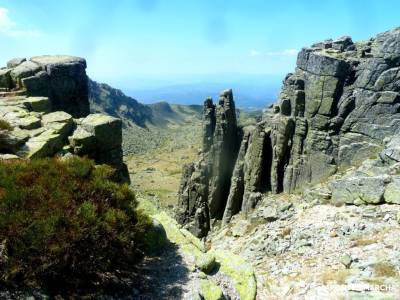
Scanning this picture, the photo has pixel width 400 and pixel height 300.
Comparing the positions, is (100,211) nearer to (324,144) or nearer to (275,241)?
(275,241)

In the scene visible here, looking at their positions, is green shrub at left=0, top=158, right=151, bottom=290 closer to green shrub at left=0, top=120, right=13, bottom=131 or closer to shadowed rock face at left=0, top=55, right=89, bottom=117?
green shrub at left=0, top=120, right=13, bottom=131

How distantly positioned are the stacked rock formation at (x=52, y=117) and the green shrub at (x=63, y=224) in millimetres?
4426

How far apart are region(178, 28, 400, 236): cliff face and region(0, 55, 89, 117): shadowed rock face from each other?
24.8m

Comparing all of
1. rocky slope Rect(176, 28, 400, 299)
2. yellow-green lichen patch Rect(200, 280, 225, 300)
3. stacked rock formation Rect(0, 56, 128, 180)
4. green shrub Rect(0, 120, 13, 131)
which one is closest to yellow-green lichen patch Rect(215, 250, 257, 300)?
yellow-green lichen patch Rect(200, 280, 225, 300)

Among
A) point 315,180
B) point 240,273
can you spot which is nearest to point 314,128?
point 315,180

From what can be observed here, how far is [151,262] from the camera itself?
18.5m

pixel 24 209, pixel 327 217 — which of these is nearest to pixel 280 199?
pixel 327 217

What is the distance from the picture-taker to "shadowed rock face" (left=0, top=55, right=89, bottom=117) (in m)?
29.9

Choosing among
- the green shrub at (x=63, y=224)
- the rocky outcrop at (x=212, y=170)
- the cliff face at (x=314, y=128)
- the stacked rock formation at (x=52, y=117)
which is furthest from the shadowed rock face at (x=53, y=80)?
the rocky outcrop at (x=212, y=170)

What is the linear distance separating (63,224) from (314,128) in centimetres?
3728

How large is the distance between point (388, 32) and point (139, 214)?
124 ft

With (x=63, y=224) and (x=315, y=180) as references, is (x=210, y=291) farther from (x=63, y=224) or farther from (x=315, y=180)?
(x=315, y=180)

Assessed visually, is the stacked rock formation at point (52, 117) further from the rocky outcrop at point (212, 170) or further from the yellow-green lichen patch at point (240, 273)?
the rocky outcrop at point (212, 170)

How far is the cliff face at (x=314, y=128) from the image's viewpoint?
4203cm
